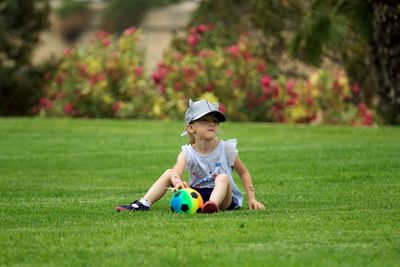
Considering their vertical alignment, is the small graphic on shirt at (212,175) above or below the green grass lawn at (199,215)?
above

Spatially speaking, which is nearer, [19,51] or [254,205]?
[254,205]

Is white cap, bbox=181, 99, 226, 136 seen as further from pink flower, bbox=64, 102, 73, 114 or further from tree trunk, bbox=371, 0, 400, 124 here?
pink flower, bbox=64, 102, 73, 114

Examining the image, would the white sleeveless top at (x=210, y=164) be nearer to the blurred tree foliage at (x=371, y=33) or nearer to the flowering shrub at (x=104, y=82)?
the blurred tree foliage at (x=371, y=33)

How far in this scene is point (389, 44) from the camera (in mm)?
19625

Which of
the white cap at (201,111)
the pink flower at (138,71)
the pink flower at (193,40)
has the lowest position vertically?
the pink flower at (138,71)

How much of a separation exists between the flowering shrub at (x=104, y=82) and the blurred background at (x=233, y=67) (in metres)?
0.02

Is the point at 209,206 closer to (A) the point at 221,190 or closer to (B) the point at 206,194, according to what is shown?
(A) the point at 221,190

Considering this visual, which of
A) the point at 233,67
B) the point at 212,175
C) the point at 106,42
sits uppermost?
the point at 106,42

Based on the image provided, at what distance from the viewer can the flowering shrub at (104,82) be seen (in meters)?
25.5

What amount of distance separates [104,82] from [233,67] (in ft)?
10.0

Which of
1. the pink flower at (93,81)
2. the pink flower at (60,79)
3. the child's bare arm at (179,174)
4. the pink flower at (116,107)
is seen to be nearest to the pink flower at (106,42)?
the pink flower at (93,81)

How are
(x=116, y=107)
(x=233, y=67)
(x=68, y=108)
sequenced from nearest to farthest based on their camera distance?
(x=233, y=67)
(x=116, y=107)
(x=68, y=108)

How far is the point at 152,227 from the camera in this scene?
820 cm

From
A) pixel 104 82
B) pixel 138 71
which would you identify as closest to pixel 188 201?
pixel 138 71
